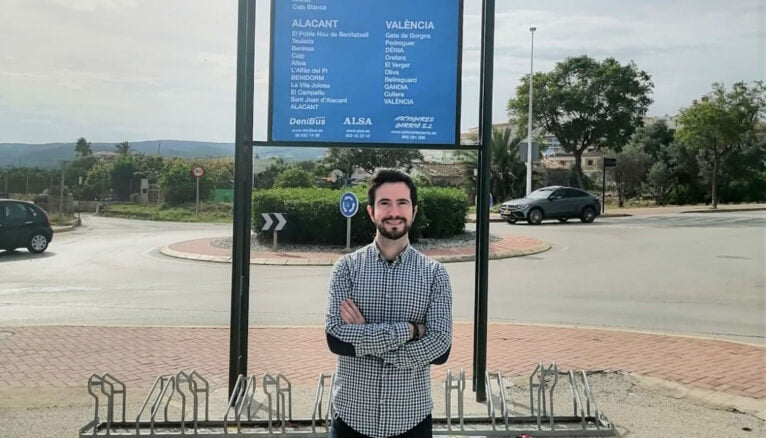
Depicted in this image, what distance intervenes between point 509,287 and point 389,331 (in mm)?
9453

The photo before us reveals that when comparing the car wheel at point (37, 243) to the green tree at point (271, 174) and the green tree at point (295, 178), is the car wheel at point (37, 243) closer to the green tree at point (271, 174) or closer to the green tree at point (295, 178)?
the green tree at point (295, 178)

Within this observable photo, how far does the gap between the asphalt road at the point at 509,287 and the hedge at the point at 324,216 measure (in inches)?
123

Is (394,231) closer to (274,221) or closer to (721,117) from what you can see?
(274,221)

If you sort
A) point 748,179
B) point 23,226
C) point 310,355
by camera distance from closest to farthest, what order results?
point 310,355 < point 23,226 < point 748,179

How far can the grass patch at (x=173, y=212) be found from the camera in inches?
1241

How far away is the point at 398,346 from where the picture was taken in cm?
225

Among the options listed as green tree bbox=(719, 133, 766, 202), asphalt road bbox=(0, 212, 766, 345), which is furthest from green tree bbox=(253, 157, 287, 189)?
green tree bbox=(719, 133, 766, 202)

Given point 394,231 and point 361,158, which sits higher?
point 361,158

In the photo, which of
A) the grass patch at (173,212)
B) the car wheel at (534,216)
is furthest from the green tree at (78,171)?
the car wheel at (534,216)

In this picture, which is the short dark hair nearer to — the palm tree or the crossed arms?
the crossed arms

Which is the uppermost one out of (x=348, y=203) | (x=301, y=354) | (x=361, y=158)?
(x=361, y=158)

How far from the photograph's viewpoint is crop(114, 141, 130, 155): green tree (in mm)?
42219

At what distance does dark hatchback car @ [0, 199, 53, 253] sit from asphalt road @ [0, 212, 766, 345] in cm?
33

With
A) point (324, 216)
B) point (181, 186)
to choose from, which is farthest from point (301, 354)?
point (181, 186)
